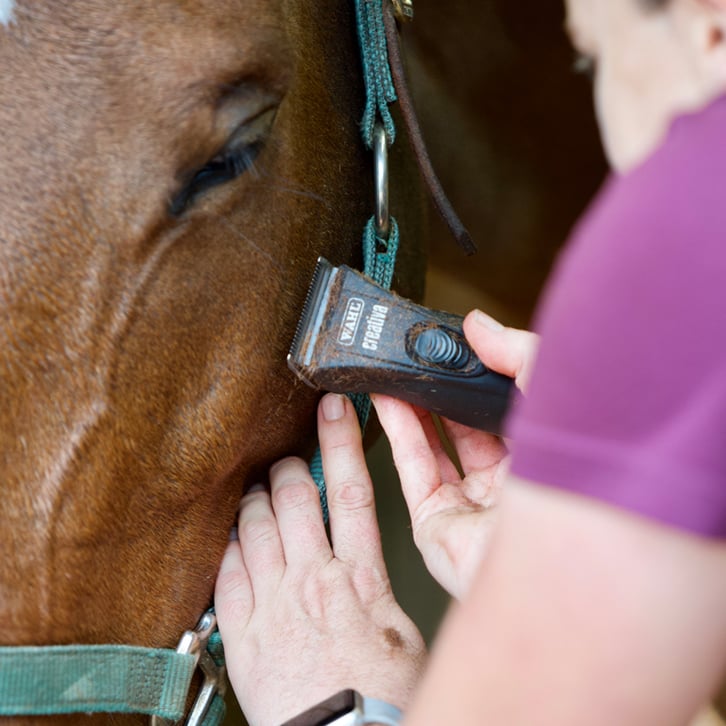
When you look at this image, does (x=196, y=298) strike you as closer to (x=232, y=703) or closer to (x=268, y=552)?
(x=268, y=552)

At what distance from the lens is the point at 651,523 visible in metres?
0.44

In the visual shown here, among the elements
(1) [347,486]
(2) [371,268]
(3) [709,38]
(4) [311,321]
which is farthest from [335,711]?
(3) [709,38]

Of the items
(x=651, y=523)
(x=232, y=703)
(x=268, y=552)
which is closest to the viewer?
(x=651, y=523)

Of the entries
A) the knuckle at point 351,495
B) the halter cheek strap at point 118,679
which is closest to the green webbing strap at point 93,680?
the halter cheek strap at point 118,679

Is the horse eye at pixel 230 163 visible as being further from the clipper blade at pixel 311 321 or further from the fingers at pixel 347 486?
the fingers at pixel 347 486

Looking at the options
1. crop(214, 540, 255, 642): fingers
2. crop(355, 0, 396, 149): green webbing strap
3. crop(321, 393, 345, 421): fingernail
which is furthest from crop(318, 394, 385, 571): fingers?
crop(355, 0, 396, 149): green webbing strap

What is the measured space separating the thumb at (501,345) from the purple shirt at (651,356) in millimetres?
390

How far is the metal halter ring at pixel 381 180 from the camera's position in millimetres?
1034

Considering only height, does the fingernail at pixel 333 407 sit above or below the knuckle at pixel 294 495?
above

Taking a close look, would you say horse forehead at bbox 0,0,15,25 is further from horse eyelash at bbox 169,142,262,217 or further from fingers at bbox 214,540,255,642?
fingers at bbox 214,540,255,642

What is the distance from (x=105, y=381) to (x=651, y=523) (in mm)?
522

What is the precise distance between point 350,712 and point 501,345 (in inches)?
14.3

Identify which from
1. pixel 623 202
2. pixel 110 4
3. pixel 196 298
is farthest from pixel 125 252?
pixel 623 202

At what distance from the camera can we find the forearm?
45 cm
